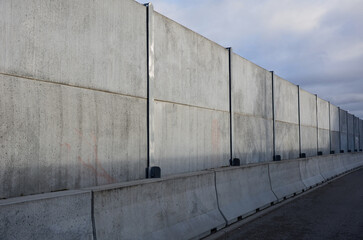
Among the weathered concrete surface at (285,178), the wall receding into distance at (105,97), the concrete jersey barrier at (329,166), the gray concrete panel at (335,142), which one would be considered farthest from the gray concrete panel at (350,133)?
the wall receding into distance at (105,97)

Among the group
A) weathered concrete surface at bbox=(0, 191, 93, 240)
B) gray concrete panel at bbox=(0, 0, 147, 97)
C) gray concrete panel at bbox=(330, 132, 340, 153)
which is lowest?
weathered concrete surface at bbox=(0, 191, 93, 240)

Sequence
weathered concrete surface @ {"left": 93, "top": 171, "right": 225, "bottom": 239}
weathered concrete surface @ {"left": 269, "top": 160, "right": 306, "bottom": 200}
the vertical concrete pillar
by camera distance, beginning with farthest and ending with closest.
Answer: weathered concrete surface @ {"left": 269, "top": 160, "right": 306, "bottom": 200} → the vertical concrete pillar → weathered concrete surface @ {"left": 93, "top": 171, "right": 225, "bottom": 239}

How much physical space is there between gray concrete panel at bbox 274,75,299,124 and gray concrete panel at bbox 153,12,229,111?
18.9 ft

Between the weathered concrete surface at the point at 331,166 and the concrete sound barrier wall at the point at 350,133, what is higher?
the concrete sound barrier wall at the point at 350,133

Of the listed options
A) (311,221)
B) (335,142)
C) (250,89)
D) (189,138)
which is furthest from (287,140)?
(335,142)

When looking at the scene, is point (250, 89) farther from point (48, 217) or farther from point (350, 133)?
point (350, 133)

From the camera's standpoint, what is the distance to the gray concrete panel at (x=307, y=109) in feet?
67.7

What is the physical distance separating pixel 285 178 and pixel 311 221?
4.19 m

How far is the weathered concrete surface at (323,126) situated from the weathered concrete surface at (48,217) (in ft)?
72.3

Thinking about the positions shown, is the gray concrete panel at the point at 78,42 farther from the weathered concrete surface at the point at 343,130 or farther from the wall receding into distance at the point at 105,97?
the weathered concrete surface at the point at 343,130

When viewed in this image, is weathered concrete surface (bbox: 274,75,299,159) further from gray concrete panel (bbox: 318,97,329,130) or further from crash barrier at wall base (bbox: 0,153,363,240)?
gray concrete panel (bbox: 318,97,329,130)

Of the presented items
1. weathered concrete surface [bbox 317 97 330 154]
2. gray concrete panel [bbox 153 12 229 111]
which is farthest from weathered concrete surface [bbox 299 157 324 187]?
weathered concrete surface [bbox 317 97 330 154]

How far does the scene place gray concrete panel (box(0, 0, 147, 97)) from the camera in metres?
4.91

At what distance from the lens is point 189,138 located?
8898 mm
